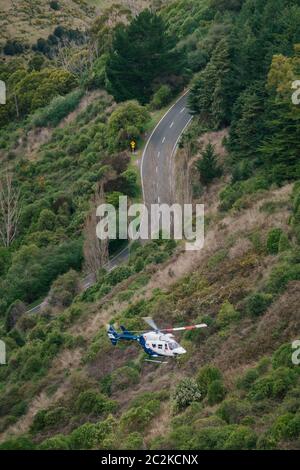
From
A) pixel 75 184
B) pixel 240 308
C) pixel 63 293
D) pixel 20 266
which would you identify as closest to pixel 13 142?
pixel 75 184

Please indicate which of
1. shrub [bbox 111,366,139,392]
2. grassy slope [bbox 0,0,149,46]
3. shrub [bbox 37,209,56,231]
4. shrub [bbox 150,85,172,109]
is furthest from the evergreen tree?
grassy slope [bbox 0,0,149,46]

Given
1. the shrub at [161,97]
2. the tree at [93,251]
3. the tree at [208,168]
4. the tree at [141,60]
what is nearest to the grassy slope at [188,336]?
the tree at [93,251]

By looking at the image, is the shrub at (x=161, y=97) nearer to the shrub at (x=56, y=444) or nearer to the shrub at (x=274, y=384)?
the shrub at (x=56, y=444)

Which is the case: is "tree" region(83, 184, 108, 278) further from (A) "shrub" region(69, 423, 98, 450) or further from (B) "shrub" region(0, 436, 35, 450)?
(B) "shrub" region(0, 436, 35, 450)

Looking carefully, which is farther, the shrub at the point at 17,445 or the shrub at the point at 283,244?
the shrub at the point at 283,244

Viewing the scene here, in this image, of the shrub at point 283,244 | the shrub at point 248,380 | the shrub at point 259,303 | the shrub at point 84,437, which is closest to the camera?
the shrub at point 248,380

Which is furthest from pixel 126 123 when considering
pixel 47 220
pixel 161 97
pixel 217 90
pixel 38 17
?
pixel 38 17

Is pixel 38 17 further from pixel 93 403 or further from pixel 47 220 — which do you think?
pixel 93 403

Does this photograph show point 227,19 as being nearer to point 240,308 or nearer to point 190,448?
point 240,308
